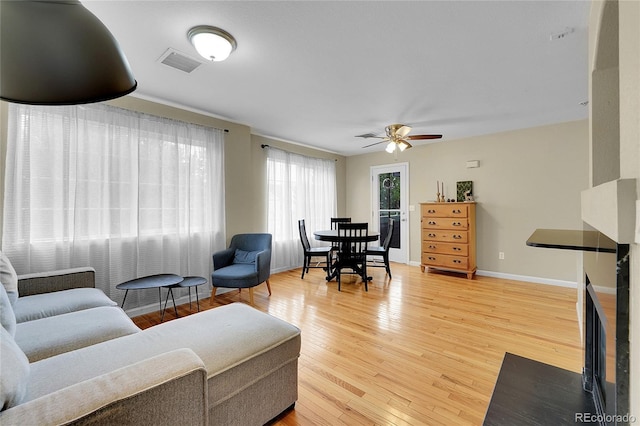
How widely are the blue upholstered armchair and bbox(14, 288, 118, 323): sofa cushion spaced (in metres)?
1.17

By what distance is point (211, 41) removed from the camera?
6.27 ft

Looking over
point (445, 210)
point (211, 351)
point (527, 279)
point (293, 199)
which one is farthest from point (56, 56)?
point (527, 279)

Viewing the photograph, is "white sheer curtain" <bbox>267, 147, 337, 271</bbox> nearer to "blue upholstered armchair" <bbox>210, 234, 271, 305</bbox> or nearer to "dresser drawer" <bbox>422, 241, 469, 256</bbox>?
"blue upholstered armchair" <bbox>210, 234, 271, 305</bbox>

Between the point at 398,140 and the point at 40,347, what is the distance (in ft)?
12.6

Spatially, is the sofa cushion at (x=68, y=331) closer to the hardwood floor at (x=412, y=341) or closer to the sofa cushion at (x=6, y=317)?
the sofa cushion at (x=6, y=317)

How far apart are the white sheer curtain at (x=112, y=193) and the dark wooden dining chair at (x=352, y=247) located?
1694 mm

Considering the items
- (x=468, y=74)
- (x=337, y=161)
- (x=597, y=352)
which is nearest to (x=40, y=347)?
(x=597, y=352)

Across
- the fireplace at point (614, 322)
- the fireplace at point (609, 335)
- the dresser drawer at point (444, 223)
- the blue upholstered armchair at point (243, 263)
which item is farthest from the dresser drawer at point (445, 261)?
the fireplace at point (614, 322)

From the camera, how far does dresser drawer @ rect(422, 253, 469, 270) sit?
4399mm

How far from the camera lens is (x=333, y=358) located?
6.99ft

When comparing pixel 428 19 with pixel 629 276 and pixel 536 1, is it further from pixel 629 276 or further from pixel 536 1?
pixel 629 276

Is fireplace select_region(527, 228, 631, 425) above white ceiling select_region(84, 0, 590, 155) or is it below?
below

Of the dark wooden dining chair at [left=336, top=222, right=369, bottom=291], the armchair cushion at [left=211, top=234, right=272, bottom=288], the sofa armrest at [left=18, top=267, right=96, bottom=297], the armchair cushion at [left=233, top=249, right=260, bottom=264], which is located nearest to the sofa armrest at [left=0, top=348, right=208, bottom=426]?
the sofa armrest at [left=18, top=267, right=96, bottom=297]

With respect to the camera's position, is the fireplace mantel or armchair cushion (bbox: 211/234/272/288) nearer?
the fireplace mantel
